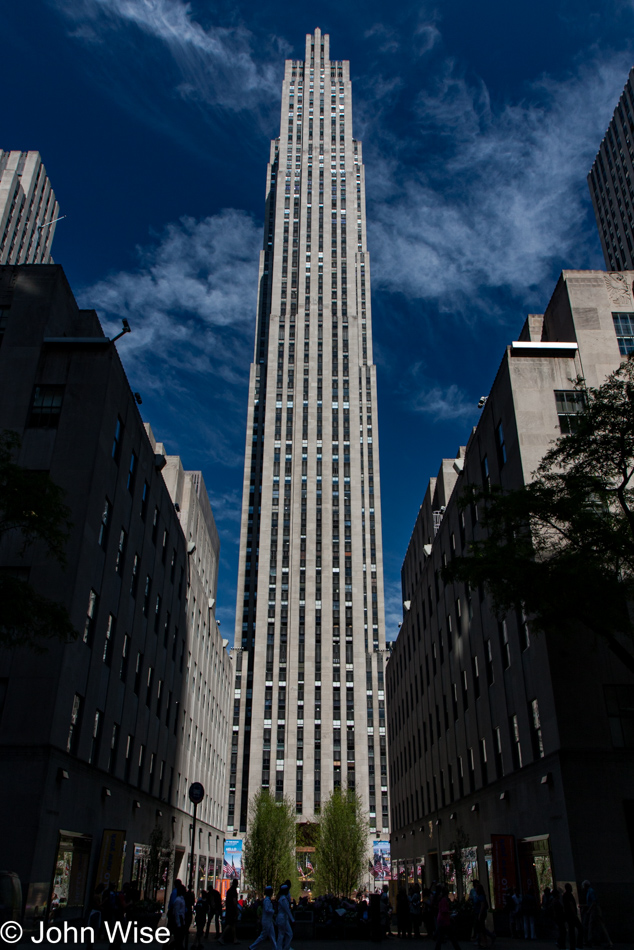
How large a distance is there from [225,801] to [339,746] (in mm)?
22383

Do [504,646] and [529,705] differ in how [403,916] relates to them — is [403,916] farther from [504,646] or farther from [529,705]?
[504,646]

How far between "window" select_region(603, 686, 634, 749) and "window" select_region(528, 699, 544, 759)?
9.81 feet

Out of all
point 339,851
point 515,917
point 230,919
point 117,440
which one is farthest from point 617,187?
point 230,919

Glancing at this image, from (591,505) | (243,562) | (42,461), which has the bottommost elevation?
(591,505)

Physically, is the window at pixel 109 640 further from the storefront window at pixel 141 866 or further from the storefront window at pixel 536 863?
the storefront window at pixel 536 863

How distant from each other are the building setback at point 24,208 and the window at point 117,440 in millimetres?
88835

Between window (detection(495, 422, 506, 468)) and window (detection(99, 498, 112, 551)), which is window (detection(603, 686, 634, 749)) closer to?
window (detection(495, 422, 506, 468))

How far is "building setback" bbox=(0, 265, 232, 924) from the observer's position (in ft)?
81.5

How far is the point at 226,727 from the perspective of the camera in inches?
3177

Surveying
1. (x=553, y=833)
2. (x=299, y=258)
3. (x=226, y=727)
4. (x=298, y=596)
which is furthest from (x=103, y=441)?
(x=299, y=258)

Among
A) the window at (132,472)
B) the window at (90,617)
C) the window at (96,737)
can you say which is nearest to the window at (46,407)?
the window at (132,472)

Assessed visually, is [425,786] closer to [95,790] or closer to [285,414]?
[95,790]

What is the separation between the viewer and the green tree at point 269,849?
71.7 meters

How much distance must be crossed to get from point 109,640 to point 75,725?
5218 millimetres
